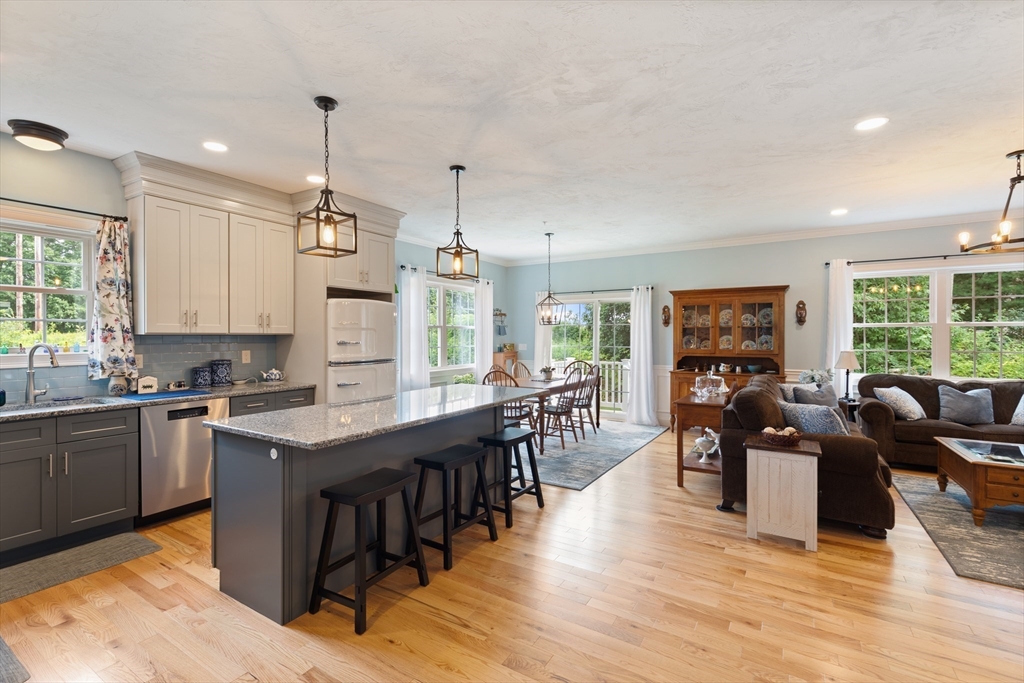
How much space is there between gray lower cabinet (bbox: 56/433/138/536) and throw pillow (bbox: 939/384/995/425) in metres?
7.08

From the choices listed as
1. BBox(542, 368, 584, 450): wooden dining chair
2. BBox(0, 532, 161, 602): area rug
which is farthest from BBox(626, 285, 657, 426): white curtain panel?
BBox(0, 532, 161, 602): area rug

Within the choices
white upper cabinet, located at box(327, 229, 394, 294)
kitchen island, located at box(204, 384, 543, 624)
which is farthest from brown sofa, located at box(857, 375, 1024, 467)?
white upper cabinet, located at box(327, 229, 394, 294)

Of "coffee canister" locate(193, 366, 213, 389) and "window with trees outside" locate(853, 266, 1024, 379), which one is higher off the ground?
"window with trees outside" locate(853, 266, 1024, 379)

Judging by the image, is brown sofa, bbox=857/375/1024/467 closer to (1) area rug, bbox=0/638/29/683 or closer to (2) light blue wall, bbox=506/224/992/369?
(2) light blue wall, bbox=506/224/992/369

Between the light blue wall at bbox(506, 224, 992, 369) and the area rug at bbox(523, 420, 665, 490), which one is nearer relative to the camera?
the area rug at bbox(523, 420, 665, 490)

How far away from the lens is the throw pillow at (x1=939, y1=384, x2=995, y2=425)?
183 inches

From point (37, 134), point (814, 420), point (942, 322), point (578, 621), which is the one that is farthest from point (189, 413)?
point (942, 322)

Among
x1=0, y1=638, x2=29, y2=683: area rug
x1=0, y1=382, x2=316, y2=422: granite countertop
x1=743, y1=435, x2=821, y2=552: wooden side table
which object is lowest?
x1=0, y1=638, x2=29, y2=683: area rug

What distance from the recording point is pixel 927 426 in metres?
4.59

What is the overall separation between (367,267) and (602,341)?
4.15m

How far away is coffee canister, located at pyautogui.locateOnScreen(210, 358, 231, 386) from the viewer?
4.12 metres

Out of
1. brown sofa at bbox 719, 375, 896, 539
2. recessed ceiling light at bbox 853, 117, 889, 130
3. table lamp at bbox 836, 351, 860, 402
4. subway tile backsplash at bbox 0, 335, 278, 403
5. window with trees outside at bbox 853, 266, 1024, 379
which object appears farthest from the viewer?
table lamp at bbox 836, 351, 860, 402

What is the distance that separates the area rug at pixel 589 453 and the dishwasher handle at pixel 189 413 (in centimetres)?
281

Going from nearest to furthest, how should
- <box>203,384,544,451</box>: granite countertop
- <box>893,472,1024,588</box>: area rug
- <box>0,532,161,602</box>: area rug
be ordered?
<box>203,384,544,451</box>: granite countertop, <box>0,532,161,602</box>: area rug, <box>893,472,1024,588</box>: area rug
